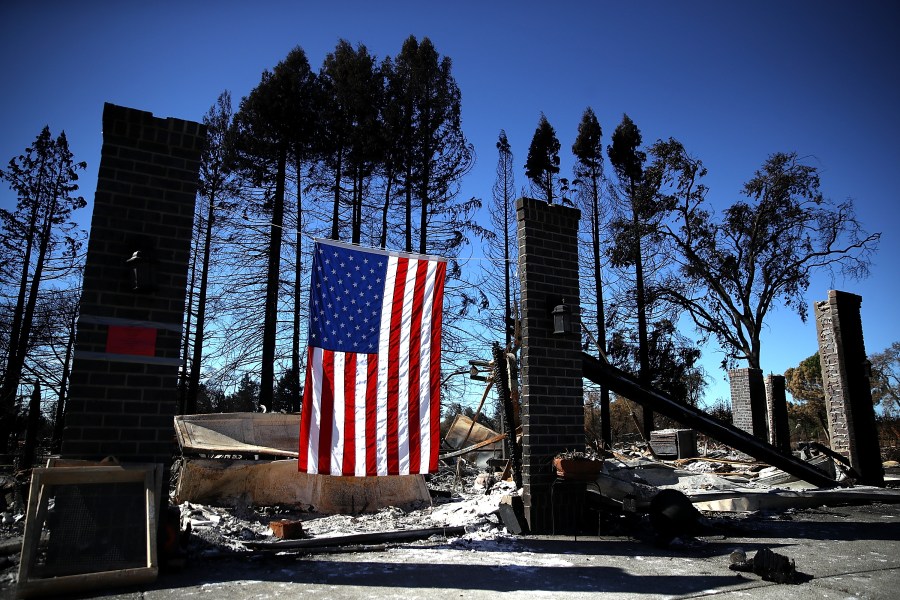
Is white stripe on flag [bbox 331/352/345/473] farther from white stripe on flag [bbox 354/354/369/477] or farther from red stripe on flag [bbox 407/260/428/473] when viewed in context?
red stripe on flag [bbox 407/260/428/473]

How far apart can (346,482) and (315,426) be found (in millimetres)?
3028

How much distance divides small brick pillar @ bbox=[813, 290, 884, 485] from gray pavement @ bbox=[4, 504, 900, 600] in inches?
260

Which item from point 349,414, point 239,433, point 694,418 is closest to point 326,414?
point 349,414

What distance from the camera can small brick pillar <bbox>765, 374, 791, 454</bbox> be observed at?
15078 millimetres

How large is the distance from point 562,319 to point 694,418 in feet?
11.2

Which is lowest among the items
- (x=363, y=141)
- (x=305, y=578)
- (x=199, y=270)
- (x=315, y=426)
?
(x=305, y=578)

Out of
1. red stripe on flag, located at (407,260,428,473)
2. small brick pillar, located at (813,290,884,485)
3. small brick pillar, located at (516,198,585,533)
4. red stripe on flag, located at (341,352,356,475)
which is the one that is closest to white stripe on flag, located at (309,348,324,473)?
red stripe on flag, located at (341,352,356,475)

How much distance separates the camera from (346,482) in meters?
8.59

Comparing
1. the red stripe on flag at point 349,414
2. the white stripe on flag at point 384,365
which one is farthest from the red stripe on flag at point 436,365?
the red stripe on flag at point 349,414

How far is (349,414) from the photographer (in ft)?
20.0

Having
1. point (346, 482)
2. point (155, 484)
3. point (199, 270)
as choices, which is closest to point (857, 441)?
point (346, 482)

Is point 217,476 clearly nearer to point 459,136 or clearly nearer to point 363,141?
point 363,141

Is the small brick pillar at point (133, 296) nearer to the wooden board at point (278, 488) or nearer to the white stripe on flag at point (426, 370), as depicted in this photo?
the white stripe on flag at point (426, 370)

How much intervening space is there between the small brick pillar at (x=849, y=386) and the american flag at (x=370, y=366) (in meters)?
9.74
